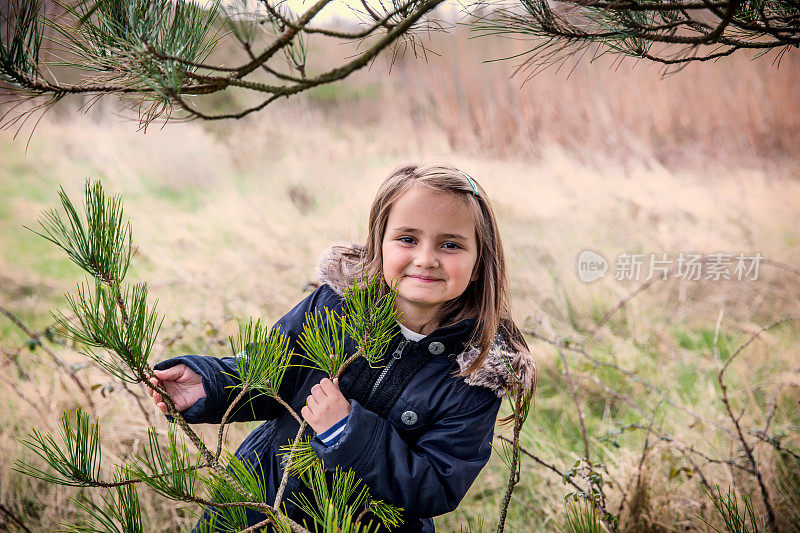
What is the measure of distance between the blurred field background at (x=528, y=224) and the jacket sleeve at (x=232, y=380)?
0.84 metres

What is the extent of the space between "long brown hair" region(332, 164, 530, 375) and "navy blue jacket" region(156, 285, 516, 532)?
41 millimetres

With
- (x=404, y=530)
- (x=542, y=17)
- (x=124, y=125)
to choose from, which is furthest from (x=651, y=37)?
(x=124, y=125)

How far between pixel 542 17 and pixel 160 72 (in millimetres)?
631

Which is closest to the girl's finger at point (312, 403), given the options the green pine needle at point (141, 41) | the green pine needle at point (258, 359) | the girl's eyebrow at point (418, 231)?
the green pine needle at point (258, 359)

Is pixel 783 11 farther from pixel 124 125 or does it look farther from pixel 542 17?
pixel 124 125

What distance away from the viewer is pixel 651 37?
39.9 inches

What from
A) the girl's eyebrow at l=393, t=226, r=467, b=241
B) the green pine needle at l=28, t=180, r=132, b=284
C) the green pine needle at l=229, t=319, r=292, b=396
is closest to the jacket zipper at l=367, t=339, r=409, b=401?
the girl's eyebrow at l=393, t=226, r=467, b=241

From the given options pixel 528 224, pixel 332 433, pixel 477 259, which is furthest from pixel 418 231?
pixel 528 224

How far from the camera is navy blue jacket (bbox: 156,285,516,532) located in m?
0.99

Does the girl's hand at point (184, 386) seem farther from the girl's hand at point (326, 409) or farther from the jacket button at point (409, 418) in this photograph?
the jacket button at point (409, 418)

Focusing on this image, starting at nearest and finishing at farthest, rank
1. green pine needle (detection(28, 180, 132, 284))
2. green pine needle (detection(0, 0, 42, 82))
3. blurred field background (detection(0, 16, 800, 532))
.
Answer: green pine needle (detection(28, 180, 132, 284)) < green pine needle (detection(0, 0, 42, 82)) < blurred field background (detection(0, 16, 800, 532))

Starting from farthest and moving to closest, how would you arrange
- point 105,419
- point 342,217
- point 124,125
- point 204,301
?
1. point 124,125
2. point 342,217
3. point 204,301
4. point 105,419

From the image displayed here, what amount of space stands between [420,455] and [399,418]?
0.10 m

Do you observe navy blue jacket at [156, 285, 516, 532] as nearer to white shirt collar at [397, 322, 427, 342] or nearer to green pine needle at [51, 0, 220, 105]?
white shirt collar at [397, 322, 427, 342]
